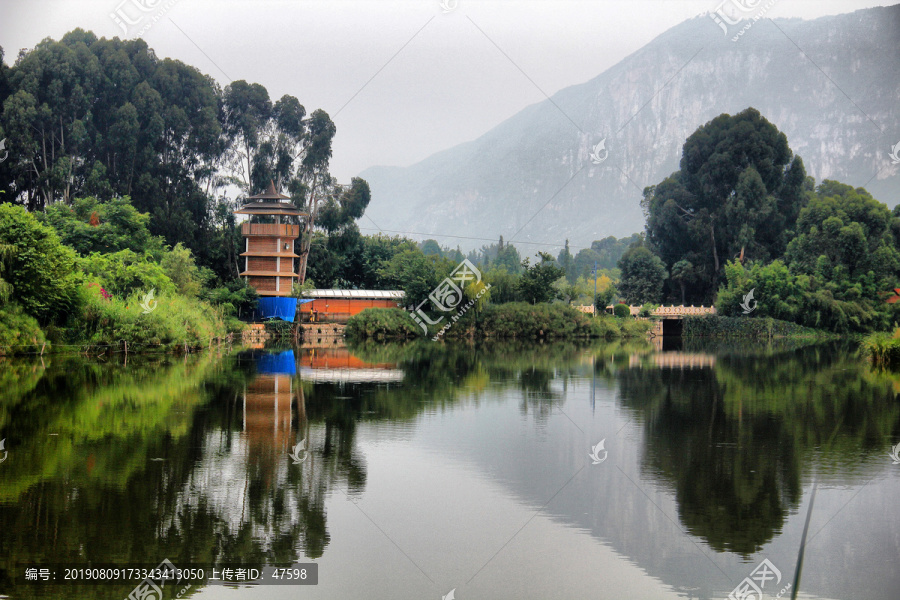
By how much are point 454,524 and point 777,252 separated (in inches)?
2380

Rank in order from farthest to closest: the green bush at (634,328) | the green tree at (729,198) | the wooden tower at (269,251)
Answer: the green tree at (729,198)
the green bush at (634,328)
the wooden tower at (269,251)

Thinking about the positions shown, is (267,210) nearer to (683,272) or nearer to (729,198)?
(683,272)

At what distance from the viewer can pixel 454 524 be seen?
7980 mm

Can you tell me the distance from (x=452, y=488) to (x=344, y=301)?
128 feet

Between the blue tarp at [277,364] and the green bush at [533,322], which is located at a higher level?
the green bush at [533,322]

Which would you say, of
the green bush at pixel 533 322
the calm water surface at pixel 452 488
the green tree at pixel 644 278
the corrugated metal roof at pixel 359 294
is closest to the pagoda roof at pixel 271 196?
the corrugated metal roof at pixel 359 294

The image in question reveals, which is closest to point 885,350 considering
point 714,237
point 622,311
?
point 622,311

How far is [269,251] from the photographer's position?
44.3 meters

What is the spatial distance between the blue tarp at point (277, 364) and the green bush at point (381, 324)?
38.3ft

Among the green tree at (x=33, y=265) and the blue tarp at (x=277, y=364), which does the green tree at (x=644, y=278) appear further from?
the green tree at (x=33, y=265)

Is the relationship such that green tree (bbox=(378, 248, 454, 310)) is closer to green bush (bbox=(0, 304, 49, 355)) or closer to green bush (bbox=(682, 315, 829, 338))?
green bush (bbox=(682, 315, 829, 338))

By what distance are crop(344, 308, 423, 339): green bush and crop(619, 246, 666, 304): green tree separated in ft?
80.9

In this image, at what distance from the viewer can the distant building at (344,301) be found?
46312 mm

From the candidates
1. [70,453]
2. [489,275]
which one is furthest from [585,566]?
[489,275]
